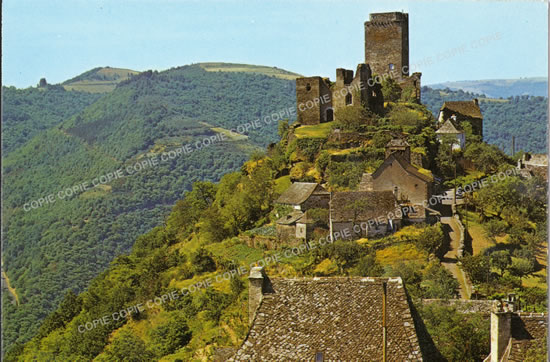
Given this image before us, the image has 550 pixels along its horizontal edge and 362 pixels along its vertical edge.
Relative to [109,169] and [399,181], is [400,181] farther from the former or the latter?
[109,169]

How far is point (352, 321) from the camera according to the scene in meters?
13.6

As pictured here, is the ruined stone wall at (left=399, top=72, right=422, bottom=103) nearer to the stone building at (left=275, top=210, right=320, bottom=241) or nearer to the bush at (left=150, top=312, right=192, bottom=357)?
the stone building at (left=275, top=210, right=320, bottom=241)

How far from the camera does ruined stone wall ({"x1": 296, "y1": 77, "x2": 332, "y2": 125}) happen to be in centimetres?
4659

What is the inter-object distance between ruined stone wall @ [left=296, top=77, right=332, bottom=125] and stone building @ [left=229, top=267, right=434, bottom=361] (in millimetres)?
33230

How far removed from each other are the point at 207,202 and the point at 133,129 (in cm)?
7379

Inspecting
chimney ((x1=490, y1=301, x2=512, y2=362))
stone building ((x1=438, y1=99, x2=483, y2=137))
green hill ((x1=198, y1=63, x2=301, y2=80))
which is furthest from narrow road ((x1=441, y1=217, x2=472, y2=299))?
green hill ((x1=198, y1=63, x2=301, y2=80))

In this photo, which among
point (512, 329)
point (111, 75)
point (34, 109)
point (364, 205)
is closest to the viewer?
point (512, 329)

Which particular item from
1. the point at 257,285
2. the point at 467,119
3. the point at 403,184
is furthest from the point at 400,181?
the point at 257,285

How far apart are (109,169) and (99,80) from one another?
2388 inches

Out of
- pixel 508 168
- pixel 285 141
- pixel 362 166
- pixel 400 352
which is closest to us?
pixel 400 352

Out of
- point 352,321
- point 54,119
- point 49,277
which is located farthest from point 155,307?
point 54,119

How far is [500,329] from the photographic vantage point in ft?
48.3

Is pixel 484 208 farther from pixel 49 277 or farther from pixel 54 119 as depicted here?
pixel 54 119

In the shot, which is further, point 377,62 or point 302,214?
point 377,62
